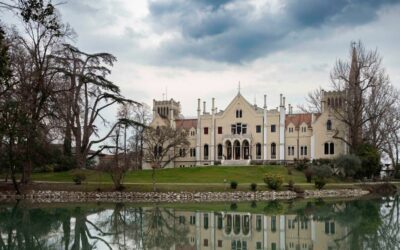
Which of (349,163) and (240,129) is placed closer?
(349,163)

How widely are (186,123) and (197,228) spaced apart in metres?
58.0

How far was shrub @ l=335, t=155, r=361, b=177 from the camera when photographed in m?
50.9

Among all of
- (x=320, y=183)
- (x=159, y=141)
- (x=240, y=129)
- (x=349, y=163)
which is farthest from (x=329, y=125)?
(x=320, y=183)

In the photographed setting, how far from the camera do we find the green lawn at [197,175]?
4695 cm

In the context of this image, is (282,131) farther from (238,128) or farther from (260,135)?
(238,128)

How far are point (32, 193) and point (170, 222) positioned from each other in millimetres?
19608

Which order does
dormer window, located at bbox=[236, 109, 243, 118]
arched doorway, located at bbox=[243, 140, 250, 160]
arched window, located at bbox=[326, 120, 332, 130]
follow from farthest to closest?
dormer window, located at bbox=[236, 109, 243, 118] → arched doorway, located at bbox=[243, 140, 250, 160] → arched window, located at bbox=[326, 120, 332, 130]

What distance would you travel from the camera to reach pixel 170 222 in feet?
75.5

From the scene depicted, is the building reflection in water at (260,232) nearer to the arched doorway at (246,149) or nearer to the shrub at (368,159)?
the shrub at (368,159)

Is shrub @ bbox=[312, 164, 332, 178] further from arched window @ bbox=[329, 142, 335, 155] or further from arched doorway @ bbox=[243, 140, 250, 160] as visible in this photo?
arched doorway @ bbox=[243, 140, 250, 160]

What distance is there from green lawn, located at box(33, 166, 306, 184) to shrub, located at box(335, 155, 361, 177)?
4.27 metres

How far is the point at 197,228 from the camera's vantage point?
2069 cm

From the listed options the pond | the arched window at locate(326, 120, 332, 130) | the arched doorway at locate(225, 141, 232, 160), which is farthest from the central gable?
the pond

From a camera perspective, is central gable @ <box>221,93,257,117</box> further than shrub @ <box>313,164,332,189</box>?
Yes
